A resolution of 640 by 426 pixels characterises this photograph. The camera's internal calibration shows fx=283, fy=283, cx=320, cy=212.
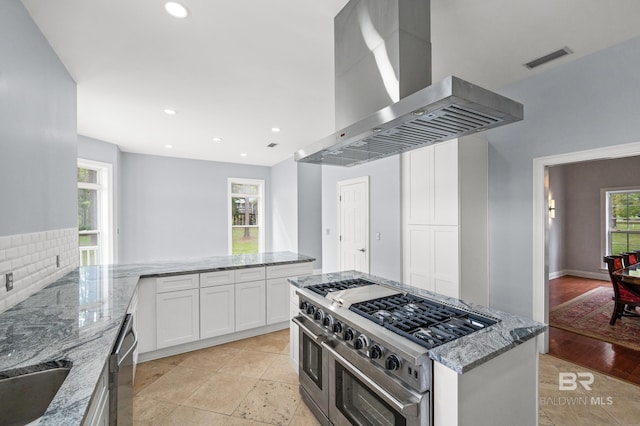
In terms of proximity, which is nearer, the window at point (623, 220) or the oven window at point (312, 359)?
the oven window at point (312, 359)

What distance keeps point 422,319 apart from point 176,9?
2474 millimetres

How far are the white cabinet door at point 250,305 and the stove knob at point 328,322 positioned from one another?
5.62 ft

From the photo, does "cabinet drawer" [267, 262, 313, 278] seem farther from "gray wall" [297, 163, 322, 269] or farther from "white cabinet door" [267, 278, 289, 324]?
"gray wall" [297, 163, 322, 269]

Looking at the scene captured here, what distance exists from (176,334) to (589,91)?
15.0ft

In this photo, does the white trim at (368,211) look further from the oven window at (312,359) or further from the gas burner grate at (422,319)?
the gas burner grate at (422,319)

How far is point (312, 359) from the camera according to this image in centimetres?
200

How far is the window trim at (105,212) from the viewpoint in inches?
195

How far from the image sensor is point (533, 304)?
2.92 meters

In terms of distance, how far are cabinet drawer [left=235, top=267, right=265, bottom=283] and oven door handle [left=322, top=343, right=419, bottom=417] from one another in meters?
1.88

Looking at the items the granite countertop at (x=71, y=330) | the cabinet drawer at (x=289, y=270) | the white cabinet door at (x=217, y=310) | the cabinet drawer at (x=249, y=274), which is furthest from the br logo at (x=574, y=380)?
the granite countertop at (x=71, y=330)

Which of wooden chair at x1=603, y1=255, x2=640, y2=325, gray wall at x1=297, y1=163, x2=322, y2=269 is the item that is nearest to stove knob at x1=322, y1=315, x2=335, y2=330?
wooden chair at x1=603, y1=255, x2=640, y2=325

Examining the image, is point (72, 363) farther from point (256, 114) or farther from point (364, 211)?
point (364, 211)

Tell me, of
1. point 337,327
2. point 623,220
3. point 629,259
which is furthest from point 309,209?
point 623,220

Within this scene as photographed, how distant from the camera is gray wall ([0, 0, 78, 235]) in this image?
5.38 ft
